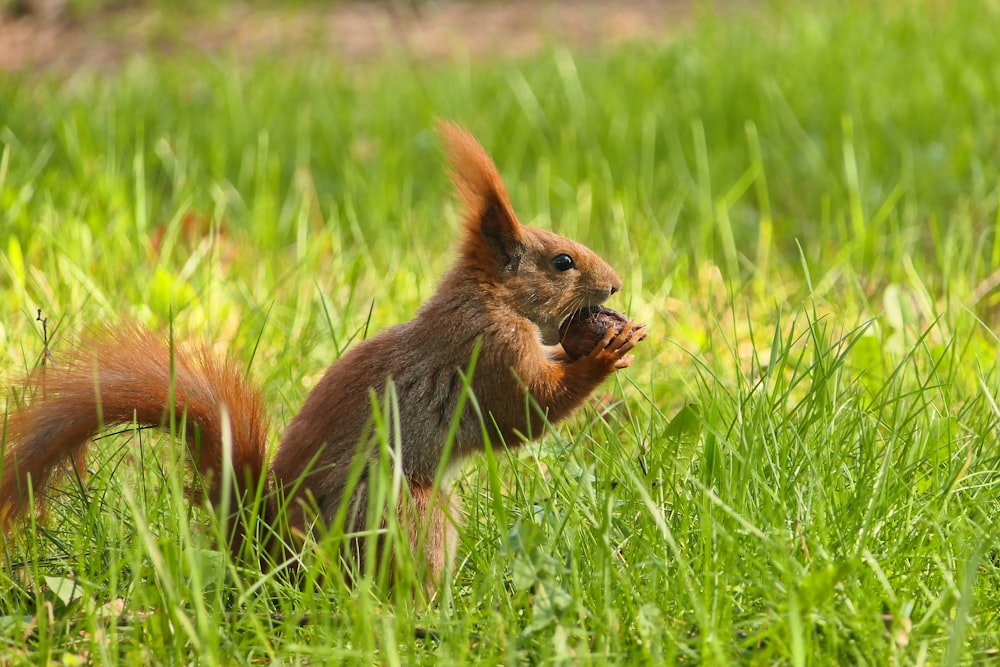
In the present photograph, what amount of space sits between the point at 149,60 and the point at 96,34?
1.08 metres

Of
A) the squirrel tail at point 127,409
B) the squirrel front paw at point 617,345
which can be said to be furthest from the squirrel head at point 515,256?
the squirrel tail at point 127,409

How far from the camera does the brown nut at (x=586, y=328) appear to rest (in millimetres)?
2258

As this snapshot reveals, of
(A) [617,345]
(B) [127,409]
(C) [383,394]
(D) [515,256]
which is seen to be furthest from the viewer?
(D) [515,256]

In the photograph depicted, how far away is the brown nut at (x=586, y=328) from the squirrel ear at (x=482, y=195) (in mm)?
183

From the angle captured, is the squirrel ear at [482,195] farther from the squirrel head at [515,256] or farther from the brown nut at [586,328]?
the brown nut at [586,328]

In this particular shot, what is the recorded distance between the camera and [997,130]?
4.23 m

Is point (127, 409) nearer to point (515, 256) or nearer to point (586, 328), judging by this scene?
point (515, 256)

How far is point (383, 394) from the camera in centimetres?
198

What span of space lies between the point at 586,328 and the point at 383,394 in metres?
0.49

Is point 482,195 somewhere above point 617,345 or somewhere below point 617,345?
above

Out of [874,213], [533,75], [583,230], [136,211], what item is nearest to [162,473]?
[136,211]

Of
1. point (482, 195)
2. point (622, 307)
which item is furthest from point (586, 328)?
point (622, 307)

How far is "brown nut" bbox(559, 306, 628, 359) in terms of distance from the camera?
2.26 metres

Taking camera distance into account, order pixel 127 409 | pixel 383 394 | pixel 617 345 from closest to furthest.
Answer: pixel 127 409
pixel 383 394
pixel 617 345
